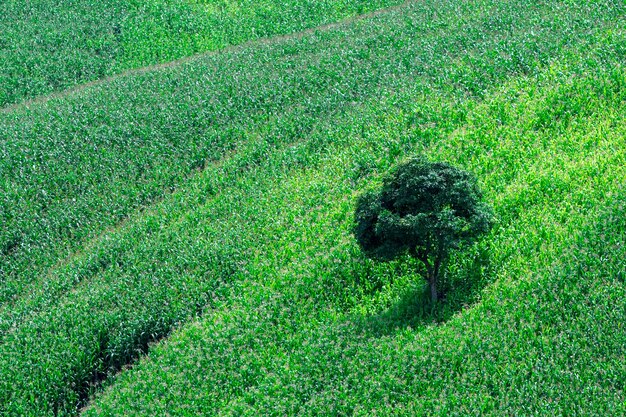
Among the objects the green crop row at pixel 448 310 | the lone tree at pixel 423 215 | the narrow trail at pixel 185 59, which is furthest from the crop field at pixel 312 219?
the lone tree at pixel 423 215

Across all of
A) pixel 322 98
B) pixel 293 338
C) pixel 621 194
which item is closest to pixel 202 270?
pixel 293 338

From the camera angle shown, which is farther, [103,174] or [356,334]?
[103,174]

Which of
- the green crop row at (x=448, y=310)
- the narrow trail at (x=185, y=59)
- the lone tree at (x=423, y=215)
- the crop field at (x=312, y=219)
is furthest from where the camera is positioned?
the narrow trail at (x=185, y=59)

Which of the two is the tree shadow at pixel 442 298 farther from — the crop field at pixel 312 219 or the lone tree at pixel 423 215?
the lone tree at pixel 423 215

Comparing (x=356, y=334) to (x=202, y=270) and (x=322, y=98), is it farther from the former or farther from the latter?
(x=322, y=98)

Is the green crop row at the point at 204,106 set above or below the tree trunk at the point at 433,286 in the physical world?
above

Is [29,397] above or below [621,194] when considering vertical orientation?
below
